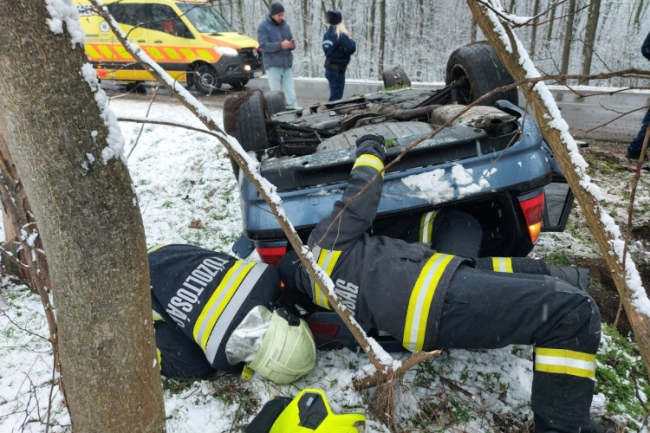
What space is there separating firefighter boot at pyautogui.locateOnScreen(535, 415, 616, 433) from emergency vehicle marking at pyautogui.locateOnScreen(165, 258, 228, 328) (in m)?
1.48

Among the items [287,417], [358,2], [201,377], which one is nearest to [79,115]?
[287,417]

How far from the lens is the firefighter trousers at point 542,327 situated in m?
1.61

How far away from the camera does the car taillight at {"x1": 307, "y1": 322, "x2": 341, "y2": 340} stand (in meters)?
2.23

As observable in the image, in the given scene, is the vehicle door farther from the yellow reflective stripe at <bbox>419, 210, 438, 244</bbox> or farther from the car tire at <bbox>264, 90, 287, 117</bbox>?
the yellow reflective stripe at <bbox>419, 210, 438, 244</bbox>

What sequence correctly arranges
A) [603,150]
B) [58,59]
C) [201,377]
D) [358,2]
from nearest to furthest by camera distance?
[58,59] < [201,377] < [603,150] < [358,2]

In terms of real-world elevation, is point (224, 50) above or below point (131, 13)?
below

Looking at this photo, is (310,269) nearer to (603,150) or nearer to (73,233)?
(73,233)

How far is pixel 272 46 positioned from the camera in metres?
6.10

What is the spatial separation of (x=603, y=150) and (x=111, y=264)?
557 cm

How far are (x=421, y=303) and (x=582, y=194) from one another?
2.39 feet

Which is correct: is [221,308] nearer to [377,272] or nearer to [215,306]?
[215,306]

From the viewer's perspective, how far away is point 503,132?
7.44 ft

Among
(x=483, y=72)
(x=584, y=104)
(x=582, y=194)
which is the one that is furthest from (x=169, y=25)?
(x=582, y=194)

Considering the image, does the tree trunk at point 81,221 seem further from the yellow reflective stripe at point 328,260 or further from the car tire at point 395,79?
the car tire at point 395,79
